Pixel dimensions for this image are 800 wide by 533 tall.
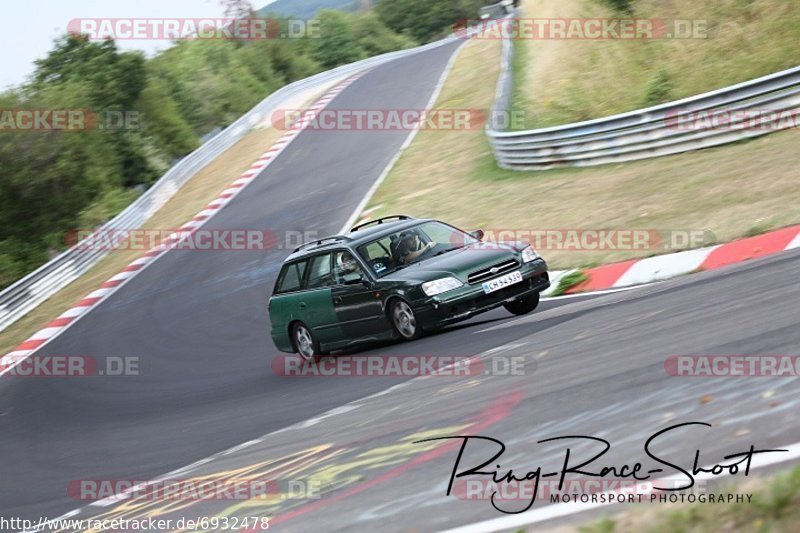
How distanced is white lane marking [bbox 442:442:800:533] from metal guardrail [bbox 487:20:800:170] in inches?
A: 487

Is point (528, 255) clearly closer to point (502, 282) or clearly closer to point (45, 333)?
point (502, 282)

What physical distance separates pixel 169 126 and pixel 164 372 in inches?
1136

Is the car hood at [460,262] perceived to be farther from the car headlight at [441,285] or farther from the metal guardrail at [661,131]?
the metal guardrail at [661,131]

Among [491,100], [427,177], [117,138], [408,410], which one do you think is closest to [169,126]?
[117,138]

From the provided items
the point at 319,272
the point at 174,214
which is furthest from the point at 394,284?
the point at 174,214

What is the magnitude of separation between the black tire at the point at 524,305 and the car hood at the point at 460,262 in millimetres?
604

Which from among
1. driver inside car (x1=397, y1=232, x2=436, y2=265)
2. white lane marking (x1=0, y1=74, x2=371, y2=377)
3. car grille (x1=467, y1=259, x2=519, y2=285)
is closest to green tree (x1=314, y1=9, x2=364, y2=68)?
white lane marking (x1=0, y1=74, x2=371, y2=377)

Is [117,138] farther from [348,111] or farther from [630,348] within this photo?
[630,348]

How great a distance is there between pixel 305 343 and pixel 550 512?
928cm

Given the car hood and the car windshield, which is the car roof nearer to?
the car windshield

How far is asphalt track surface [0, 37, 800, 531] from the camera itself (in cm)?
607

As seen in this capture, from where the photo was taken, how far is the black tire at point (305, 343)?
14.1 meters

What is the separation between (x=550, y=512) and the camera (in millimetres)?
5172

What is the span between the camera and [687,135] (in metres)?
18.1
